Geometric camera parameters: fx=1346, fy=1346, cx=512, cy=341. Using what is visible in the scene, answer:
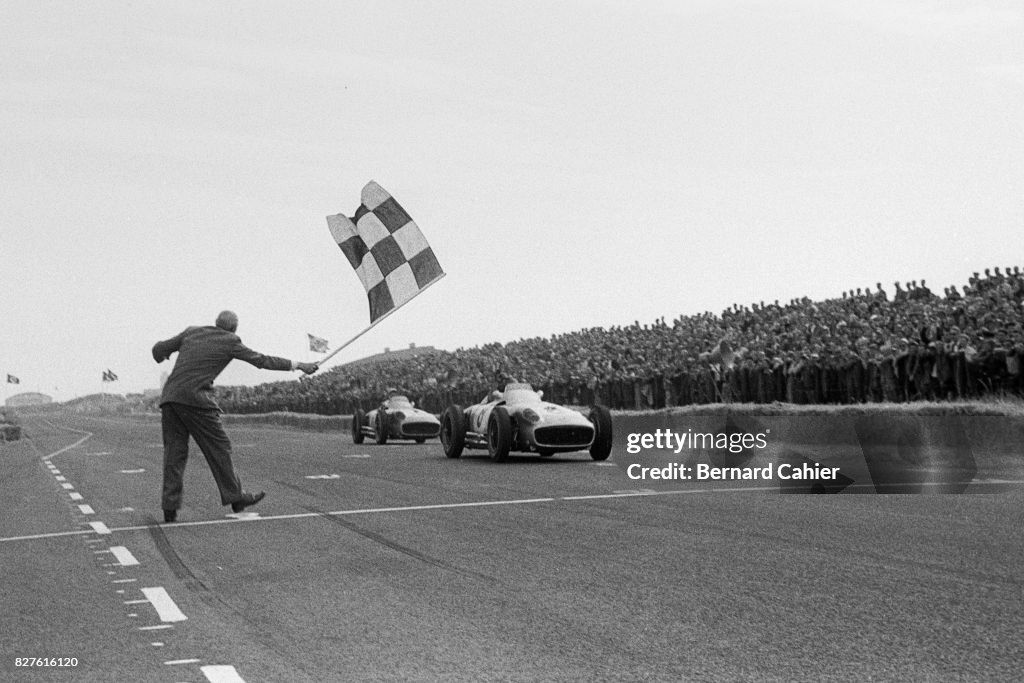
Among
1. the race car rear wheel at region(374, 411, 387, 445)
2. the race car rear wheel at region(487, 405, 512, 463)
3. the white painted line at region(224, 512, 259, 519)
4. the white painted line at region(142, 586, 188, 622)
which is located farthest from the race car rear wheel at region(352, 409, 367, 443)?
the white painted line at region(142, 586, 188, 622)

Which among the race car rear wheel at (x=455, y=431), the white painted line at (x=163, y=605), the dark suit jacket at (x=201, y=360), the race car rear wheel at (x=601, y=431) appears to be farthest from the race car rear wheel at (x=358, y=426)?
the white painted line at (x=163, y=605)

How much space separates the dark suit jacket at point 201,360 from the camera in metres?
11.4

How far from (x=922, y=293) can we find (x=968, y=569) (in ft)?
65.4

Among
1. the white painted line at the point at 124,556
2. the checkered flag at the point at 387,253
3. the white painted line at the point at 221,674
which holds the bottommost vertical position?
the white painted line at the point at 221,674

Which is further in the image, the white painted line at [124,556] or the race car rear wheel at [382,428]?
the race car rear wheel at [382,428]

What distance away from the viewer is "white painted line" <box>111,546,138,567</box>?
28.4 ft

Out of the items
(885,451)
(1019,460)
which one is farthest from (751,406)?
(1019,460)

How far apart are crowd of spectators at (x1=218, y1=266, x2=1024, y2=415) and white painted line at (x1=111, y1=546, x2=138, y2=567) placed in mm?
11018

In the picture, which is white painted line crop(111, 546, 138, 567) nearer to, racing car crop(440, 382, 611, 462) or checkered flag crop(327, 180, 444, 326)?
checkered flag crop(327, 180, 444, 326)

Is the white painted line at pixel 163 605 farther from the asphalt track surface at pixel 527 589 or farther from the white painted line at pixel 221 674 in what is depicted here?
the white painted line at pixel 221 674

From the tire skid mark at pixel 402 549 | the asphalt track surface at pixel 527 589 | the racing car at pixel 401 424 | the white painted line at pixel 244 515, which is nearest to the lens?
the asphalt track surface at pixel 527 589

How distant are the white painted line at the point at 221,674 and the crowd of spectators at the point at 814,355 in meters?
14.5

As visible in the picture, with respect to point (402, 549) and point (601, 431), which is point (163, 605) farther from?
point (601, 431)

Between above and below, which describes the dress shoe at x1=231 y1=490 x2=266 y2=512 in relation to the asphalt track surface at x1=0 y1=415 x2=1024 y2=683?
above
